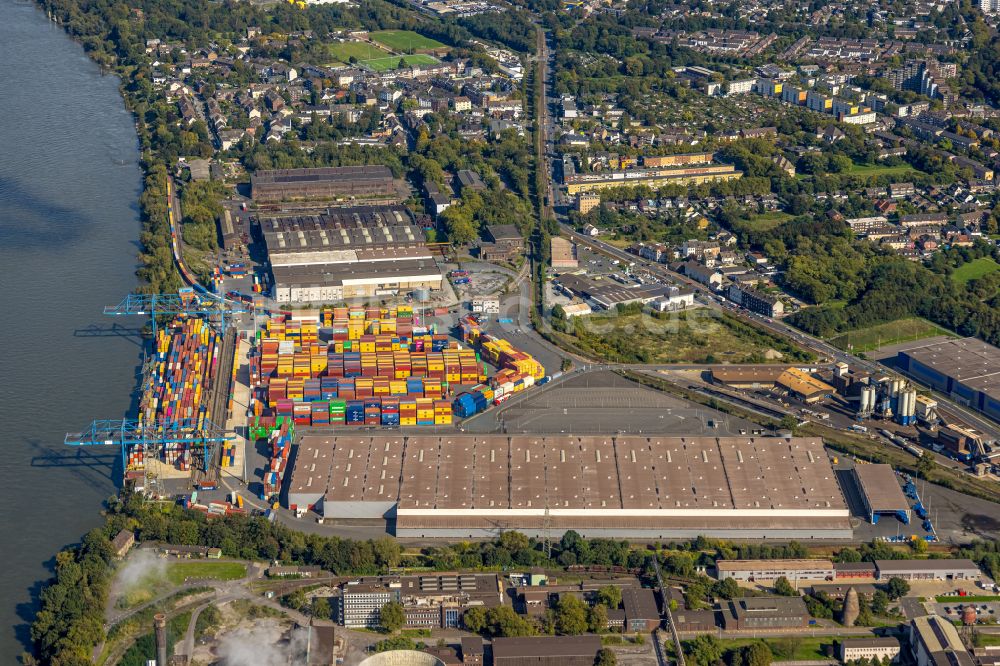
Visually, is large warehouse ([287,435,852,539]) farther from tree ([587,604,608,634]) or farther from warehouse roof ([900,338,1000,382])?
warehouse roof ([900,338,1000,382])

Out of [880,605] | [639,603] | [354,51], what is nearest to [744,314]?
[880,605]

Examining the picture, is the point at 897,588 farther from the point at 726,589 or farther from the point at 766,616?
the point at 726,589

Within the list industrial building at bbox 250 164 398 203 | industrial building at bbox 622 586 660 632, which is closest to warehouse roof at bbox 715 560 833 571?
industrial building at bbox 622 586 660 632

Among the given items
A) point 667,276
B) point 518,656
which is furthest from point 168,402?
point 667,276

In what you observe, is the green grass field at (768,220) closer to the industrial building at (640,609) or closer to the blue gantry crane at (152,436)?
the blue gantry crane at (152,436)

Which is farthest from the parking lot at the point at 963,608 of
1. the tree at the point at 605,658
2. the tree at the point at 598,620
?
the tree at the point at 605,658

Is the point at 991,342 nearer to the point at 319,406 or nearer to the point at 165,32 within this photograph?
the point at 319,406
